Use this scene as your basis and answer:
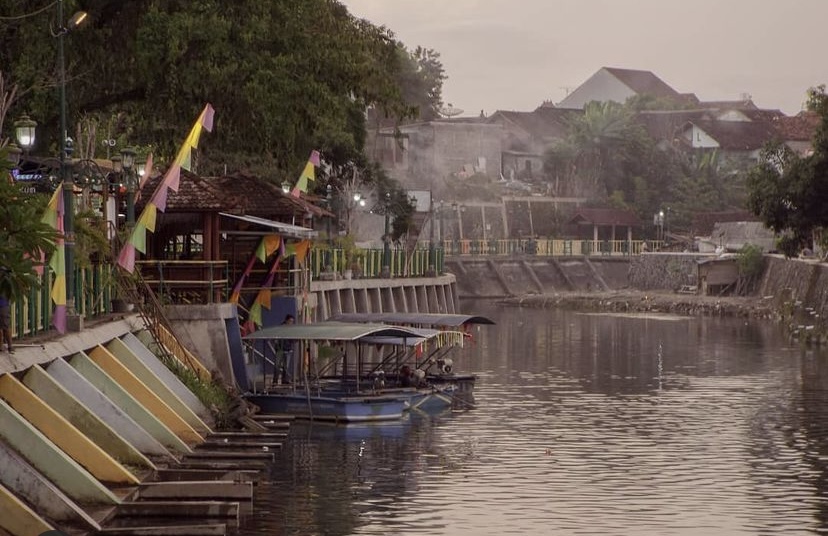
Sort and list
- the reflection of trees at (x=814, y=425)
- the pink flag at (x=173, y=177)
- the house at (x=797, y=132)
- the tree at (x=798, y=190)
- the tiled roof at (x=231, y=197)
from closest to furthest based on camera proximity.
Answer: the reflection of trees at (x=814, y=425) → the pink flag at (x=173, y=177) → the tiled roof at (x=231, y=197) → the tree at (x=798, y=190) → the house at (x=797, y=132)

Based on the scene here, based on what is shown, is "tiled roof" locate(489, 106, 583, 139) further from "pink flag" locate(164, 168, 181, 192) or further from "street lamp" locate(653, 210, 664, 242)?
"pink flag" locate(164, 168, 181, 192)

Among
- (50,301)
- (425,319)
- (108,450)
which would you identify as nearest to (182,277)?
(425,319)

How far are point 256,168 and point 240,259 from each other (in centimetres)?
2097

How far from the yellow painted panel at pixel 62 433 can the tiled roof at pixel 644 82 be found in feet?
502

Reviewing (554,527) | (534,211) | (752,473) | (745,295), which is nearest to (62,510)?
(554,527)

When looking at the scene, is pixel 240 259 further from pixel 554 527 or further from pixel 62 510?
pixel 62 510

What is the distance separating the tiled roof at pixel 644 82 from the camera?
588ft

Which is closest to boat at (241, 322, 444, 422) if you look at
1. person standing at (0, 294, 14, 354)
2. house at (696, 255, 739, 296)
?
person standing at (0, 294, 14, 354)

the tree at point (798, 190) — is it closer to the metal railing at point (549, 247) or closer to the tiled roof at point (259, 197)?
the tiled roof at point (259, 197)

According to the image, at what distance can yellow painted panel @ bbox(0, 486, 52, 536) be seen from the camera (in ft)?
75.8

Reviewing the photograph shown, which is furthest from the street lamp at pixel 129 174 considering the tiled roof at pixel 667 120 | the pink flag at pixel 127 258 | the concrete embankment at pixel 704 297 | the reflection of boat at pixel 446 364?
the tiled roof at pixel 667 120

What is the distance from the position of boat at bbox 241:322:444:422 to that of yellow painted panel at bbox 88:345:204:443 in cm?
813

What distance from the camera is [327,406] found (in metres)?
43.1

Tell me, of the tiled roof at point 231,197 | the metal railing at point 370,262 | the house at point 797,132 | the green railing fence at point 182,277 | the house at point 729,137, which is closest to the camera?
the green railing fence at point 182,277
